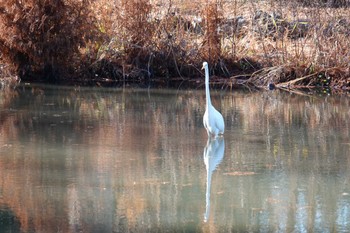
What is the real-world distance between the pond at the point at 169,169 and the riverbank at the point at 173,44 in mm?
3681

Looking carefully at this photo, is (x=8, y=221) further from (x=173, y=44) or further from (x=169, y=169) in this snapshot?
(x=173, y=44)

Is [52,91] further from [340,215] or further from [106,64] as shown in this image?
[340,215]

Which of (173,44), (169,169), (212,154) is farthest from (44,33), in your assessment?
(169,169)

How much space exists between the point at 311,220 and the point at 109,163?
2763 millimetres

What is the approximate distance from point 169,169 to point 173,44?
10087 mm

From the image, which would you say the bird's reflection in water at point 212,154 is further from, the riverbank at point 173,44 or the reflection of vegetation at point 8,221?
the riverbank at point 173,44

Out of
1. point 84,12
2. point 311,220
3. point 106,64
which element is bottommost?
point 311,220

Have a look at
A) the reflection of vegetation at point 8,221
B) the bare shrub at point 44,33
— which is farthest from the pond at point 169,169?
the bare shrub at point 44,33

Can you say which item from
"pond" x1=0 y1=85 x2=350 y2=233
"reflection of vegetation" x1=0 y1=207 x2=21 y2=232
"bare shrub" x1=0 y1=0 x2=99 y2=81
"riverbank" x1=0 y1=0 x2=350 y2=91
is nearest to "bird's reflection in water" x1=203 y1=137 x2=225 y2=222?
"pond" x1=0 y1=85 x2=350 y2=233

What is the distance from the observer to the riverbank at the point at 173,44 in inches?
673

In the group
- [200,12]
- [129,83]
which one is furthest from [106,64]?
[200,12]

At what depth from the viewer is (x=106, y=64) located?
18.0 meters

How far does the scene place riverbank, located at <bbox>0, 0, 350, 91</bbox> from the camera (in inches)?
673

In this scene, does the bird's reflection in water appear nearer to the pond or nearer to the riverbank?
the pond
